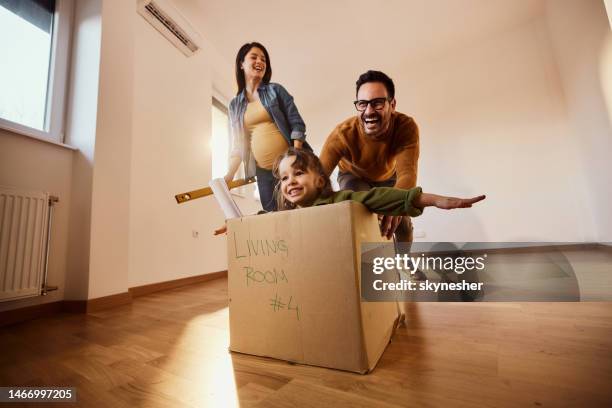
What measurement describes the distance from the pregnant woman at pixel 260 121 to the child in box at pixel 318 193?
40cm

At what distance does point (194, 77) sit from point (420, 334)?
112 inches

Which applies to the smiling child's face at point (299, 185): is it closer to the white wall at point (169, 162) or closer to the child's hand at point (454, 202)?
the child's hand at point (454, 202)

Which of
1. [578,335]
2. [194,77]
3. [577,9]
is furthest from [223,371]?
[577,9]

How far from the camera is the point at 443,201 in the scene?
0.57 m

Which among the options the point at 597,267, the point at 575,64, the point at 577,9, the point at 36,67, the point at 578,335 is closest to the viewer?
the point at 578,335

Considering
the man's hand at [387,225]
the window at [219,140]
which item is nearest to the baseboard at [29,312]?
the man's hand at [387,225]

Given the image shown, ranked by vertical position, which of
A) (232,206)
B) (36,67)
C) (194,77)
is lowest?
(232,206)

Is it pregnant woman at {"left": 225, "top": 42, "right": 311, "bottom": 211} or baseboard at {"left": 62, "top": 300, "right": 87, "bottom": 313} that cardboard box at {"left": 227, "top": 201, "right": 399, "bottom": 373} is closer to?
pregnant woman at {"left": 225, "top": 42, "right": 311, "bottom": 211}

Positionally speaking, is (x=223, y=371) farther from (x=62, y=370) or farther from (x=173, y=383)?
(x=62, y=370)

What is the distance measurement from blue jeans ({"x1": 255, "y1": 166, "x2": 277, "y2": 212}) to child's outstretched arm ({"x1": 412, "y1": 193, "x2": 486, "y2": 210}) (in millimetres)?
850

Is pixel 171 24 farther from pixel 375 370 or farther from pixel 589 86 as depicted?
pixel 589 86

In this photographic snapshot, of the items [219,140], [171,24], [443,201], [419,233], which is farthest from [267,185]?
[419,233]

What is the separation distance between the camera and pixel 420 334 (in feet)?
2.69

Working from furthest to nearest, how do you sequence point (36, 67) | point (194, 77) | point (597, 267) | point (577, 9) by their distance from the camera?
1. point (194, 77)
2. point (577, 9)
3. point (597, 267)
4. point (36, 67)
